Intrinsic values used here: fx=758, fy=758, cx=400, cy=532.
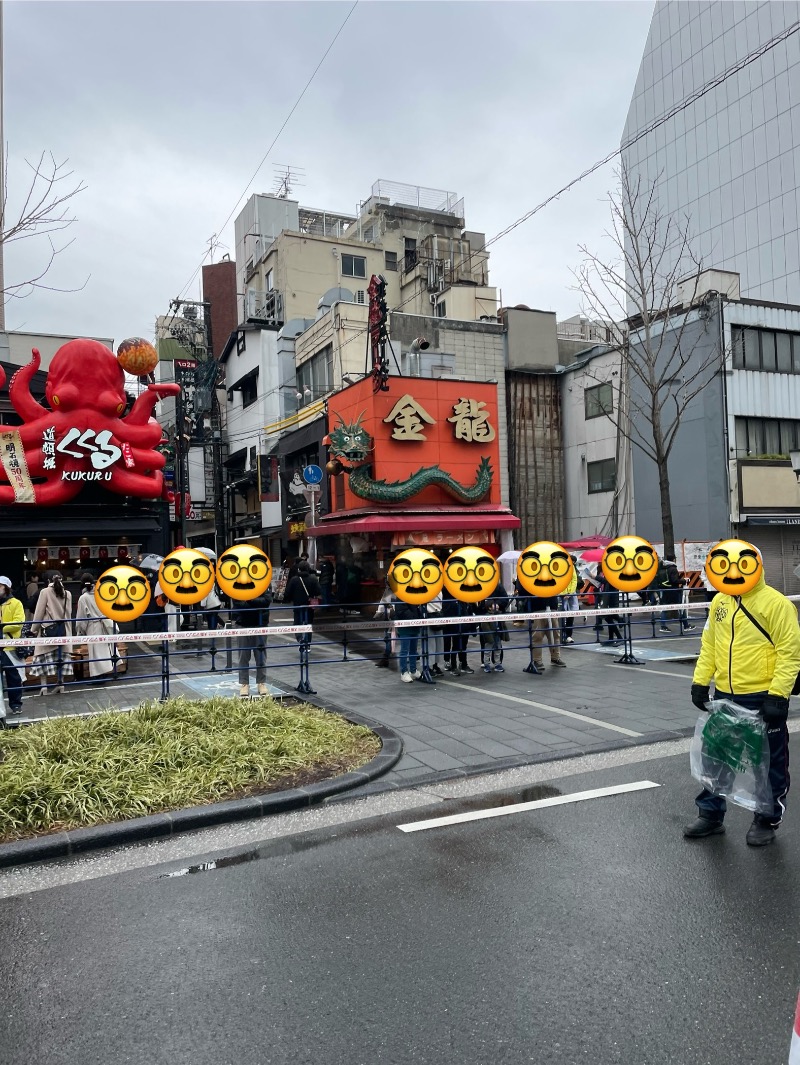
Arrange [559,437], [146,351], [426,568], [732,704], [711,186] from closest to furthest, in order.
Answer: [732,704], [426,568], [146,351], [559,437], [711,186]

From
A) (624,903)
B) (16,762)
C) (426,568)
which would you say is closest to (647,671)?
(426,568)

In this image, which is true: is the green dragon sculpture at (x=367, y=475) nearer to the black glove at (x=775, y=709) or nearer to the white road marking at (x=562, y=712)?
the white road marking at (x=562, y=712)

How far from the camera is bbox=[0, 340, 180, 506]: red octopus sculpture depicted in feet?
53.8

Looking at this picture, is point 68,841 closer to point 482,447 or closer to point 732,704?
point 732,704

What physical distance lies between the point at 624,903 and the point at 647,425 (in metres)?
23.7

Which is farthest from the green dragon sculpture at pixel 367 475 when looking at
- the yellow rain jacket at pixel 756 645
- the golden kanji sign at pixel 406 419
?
the yellow rain jacket at pixel 756 645

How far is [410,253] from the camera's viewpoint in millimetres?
41312

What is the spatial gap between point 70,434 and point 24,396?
1236 mm

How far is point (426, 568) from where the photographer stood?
10.2m

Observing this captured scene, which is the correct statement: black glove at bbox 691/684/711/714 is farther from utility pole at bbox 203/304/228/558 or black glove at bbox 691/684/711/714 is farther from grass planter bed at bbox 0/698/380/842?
utility pole at bbox 203/304/228/558

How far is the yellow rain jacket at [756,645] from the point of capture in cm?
509
